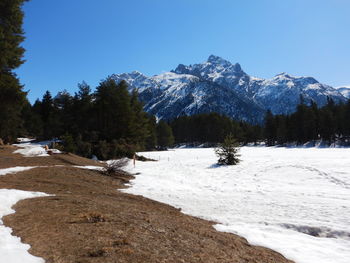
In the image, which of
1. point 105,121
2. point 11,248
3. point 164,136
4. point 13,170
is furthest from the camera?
point 164,136

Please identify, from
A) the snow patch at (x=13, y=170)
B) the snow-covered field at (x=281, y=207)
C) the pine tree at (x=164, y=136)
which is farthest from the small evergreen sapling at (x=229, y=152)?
the pine tree at (x=164, y=136)

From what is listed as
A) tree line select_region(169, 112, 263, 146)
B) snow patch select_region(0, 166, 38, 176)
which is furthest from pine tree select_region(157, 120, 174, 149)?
snow patch select_region(0, 166, 38, 176)

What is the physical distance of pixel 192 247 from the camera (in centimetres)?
562

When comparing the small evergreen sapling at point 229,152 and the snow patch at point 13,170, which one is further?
the small evergreen sapling at point 229,152

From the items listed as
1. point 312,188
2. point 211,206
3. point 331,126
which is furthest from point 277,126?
point 211,206

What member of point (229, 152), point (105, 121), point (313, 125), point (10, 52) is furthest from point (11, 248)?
point (313, 125)

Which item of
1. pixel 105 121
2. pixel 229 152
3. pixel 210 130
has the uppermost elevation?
pixel 210 130

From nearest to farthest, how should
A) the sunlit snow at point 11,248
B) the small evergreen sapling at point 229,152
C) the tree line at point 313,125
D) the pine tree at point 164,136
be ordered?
the sunlit snow at point 11,248 < the small evergreen sapling at point 229,152 < the tree line at point 313,125 < the pine tree at point 164,136

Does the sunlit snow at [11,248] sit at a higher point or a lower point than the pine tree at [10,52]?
lower

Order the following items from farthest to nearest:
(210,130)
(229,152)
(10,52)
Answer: (210,130) < (229,152) < (10,52)

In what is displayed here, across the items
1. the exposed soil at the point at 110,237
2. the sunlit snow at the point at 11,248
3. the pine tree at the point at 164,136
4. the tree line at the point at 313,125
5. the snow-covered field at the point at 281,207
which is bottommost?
the snow-covered field at the point at 281,207

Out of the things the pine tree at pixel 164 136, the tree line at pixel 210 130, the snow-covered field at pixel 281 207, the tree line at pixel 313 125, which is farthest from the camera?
the tree line at pixel 210 130

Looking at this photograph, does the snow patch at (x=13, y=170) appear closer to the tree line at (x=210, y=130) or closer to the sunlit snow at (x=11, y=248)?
the sunlit snow at (x=11, y=248)

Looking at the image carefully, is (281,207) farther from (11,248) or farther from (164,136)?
(164,136)
